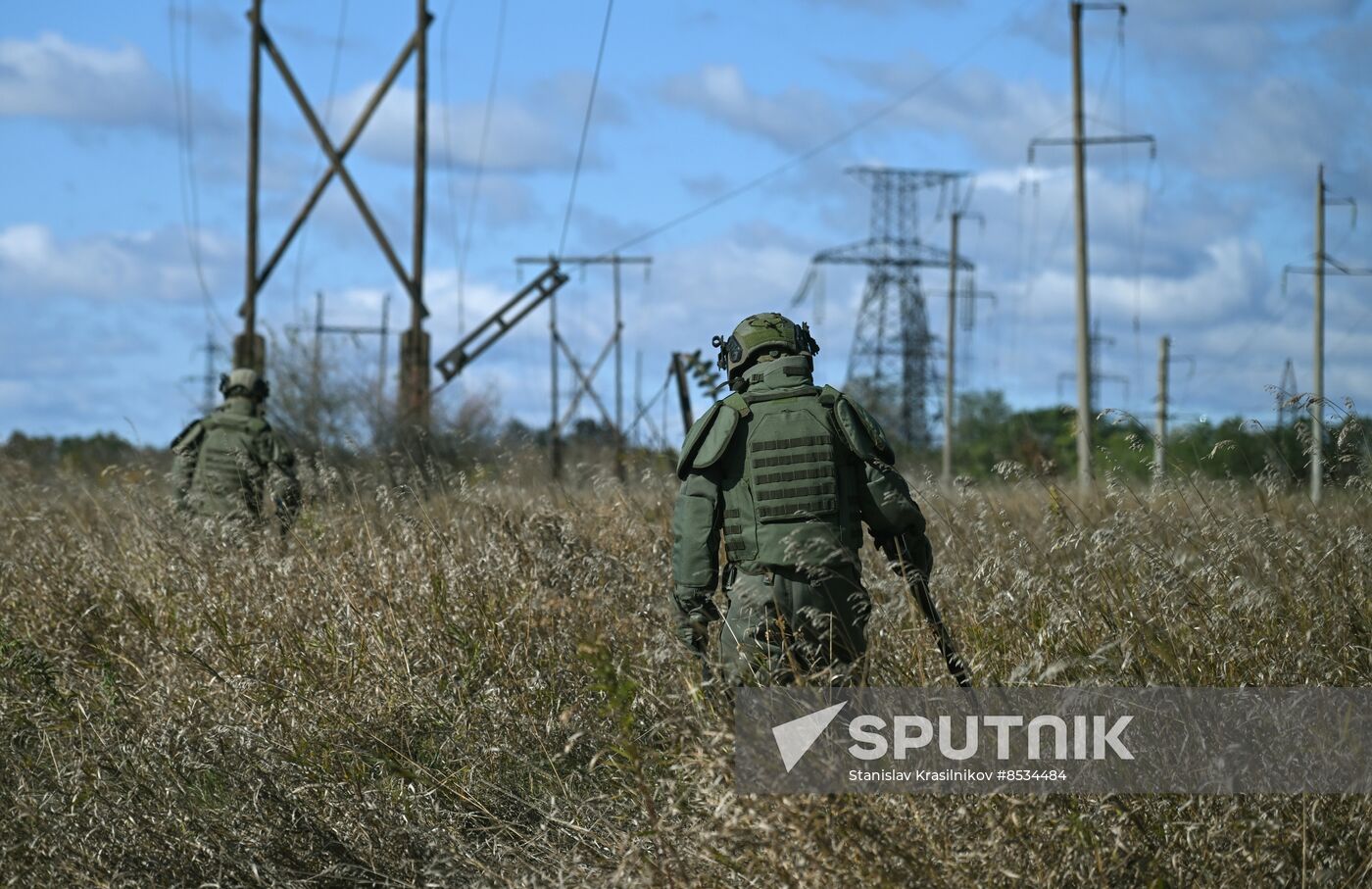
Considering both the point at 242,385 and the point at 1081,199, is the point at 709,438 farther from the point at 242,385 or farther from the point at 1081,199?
the point at 1081,199

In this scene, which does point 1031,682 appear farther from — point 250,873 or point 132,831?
point 132,831

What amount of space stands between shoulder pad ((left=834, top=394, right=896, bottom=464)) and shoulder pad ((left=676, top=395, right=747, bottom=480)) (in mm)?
356

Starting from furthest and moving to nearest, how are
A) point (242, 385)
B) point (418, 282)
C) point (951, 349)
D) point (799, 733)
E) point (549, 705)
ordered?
point (951, 349) → point (418, 282) → point (242, 385) → point (549, 705) → point (799, 733)

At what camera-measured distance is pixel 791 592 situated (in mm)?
4789

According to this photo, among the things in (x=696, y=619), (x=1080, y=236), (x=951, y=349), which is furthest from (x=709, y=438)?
(x=951, y=349)

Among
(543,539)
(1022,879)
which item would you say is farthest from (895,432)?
(1022,879)

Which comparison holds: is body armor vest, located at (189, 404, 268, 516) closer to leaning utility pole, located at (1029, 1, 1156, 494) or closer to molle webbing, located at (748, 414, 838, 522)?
molle webbing, located at (748, 414, 838, 522)

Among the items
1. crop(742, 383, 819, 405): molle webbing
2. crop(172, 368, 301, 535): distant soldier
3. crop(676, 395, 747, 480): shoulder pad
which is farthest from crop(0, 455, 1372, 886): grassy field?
crop(172, 368, 301, 535): distant soldier

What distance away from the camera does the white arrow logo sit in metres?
3.65

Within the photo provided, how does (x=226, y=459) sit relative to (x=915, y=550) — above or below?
above

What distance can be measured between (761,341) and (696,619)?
1.02 m

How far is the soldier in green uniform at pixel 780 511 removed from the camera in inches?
188

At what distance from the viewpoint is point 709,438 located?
4.96 m

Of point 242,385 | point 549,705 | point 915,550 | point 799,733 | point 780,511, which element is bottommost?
point 549,705
